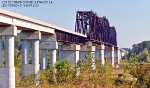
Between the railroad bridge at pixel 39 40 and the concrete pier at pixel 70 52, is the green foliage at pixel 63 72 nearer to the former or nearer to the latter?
the railroad bridge at pixel 39 40

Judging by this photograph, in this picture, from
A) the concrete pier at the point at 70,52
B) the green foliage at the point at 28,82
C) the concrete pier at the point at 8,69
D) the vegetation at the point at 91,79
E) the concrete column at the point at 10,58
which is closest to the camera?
the vegetation at the point at 91,79

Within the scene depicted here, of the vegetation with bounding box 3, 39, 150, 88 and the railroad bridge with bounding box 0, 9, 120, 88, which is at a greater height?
the railroad bridge with bounding box 0, 9, 120, 88

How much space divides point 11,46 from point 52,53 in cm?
2612

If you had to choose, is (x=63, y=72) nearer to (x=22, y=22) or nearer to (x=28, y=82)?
(x=28, y=82)

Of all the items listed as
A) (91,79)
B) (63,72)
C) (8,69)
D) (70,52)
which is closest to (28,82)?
(8,69)

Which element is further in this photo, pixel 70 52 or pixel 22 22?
pixel 70 52

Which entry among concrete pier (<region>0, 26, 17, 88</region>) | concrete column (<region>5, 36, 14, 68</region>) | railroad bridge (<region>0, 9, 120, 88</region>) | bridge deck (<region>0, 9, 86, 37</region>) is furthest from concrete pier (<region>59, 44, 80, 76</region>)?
concrete pier (<region>0, 26, 17, 88</region>)

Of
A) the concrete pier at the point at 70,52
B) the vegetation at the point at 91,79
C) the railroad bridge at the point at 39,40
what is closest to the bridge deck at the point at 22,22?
the railroad bridge at the point at 39,40

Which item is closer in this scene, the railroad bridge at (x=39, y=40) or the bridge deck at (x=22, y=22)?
the bridge deck at (x=22, y=22)

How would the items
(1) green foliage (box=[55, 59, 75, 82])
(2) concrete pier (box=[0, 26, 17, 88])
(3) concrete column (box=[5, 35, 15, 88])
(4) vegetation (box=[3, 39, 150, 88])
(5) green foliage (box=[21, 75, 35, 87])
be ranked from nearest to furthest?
(4) vegetation (box=[3, 39, 150, 88]) < (2) concrete pier (box=[0, 26, 17, 88]) < (3) concrete column (box=[5, 35, 15, 88]) < (5) green foliage (box=[21, 75, 35, 87]) < (1) green foliage (box=[55, 59, 75, 82])

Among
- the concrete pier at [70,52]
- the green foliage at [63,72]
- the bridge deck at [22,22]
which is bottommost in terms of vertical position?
the green foliage at [63,72]

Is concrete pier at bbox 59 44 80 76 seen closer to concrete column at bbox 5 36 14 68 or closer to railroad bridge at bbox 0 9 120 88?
railroad bridge at bbox 0 9 120 88

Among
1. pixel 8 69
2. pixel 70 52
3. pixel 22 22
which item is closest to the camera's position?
pixel 8 69

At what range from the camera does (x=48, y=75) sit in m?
56.3
